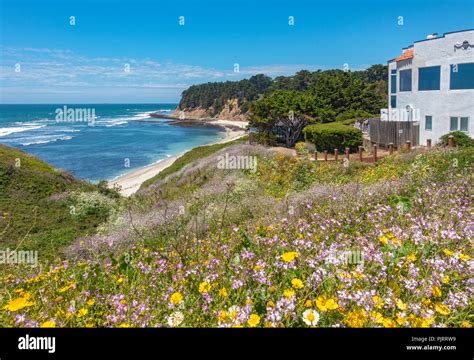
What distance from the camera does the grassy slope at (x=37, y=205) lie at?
13181 millimetres

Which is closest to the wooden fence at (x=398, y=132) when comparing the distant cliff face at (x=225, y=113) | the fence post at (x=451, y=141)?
the fence post at (x=451, y=141)

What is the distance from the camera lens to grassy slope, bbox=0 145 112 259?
13.2 meters

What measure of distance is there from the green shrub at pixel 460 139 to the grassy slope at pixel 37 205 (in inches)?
764

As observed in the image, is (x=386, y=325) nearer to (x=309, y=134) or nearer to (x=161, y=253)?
(x=161, y=253)

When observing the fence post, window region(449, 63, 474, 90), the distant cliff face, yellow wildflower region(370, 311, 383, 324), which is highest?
the distant cliff face

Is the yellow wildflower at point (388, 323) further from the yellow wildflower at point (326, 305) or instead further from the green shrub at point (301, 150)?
the green shrub at point (301, 150)

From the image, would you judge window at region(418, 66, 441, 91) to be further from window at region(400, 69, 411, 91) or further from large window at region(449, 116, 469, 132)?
large window at region(449, 116, 469, 132)

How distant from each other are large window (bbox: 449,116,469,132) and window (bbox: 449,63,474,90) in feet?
6.00

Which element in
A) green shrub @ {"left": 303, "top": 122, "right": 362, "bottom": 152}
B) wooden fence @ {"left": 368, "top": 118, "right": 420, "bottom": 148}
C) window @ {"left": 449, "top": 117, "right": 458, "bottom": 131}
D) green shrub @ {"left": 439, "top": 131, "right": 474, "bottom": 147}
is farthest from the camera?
green shrub @ {"left": 303, "top": 122, "right": 362, "bottom": 152}

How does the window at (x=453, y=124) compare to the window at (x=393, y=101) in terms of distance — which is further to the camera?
the window at (x=393, y=101)

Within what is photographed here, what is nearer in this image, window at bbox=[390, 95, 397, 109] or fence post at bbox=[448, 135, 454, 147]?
fence post at bbox=[448, 135, 454, 147]

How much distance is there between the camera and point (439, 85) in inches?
955

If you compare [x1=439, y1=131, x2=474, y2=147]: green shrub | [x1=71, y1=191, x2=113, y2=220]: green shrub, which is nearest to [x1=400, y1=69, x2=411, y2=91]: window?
[x1=439, y1=131, x2=474, y2=147]: green shrub
